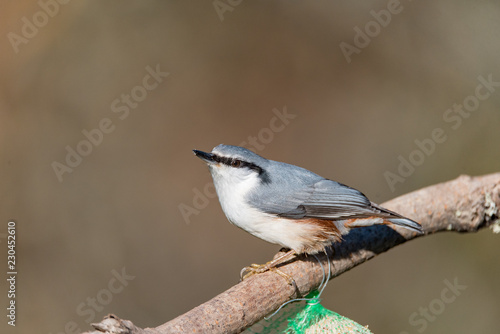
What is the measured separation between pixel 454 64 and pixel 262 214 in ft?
11.3

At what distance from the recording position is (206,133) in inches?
195

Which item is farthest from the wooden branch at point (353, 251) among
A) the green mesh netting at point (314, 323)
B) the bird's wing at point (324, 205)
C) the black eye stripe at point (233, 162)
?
the black eye stripe at point (233, 162)

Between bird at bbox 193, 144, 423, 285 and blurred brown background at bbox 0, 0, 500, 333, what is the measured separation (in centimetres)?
211

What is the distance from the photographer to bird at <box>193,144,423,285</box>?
261 centimetres

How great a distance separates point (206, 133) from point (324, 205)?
2.44m

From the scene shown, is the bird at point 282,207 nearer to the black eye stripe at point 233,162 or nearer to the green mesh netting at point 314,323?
the black eye stripe at point 233,162

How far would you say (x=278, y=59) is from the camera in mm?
4996

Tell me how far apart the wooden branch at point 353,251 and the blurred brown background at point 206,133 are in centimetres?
172

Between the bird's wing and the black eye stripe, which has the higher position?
the black eye stripe

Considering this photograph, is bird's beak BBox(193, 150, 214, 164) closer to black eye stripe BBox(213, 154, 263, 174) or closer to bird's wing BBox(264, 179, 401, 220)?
black eye stripe BBox(213, 154, 263, 174)

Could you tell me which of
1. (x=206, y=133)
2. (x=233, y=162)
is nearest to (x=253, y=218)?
(x=233, y=162)

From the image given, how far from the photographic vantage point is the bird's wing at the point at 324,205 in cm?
264

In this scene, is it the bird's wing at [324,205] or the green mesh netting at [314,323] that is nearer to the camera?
the green mesh netting at [314,323]

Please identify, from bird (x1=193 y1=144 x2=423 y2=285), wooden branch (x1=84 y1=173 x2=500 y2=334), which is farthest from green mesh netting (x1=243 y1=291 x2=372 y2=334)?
bird (x1=193 y1=144 x2=423 y2=285)
